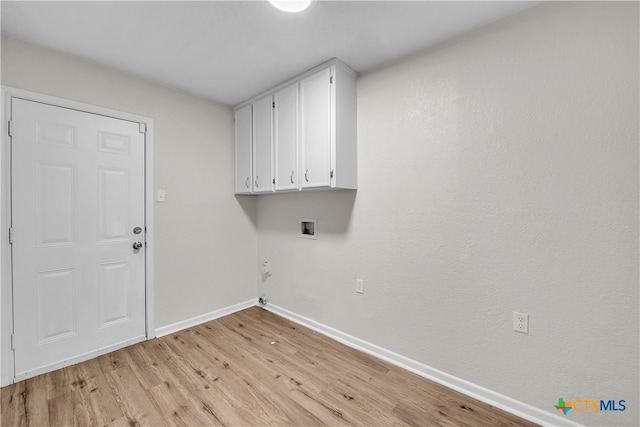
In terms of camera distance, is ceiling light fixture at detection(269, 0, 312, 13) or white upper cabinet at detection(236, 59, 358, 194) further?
white upper cabinet at detection(236, 59, 358, 194)

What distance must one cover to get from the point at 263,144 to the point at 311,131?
2.23 feet

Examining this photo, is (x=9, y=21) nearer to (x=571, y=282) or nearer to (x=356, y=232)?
(x=356, y=232)

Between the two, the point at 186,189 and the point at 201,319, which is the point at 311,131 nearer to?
the point at 186,189

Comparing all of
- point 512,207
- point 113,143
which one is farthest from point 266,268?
point 512,207

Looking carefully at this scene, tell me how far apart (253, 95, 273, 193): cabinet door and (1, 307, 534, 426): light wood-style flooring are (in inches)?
60.0

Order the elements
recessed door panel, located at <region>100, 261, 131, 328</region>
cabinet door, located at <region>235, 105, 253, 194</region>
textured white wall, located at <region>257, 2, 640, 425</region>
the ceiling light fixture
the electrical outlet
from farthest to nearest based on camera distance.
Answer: cabinet door, located at <region>235, 105, 253, 194</region>
recessed door panel, located at <region>100, 261, 131, 328</region>
the electrical outlet
the ceiling light fixture
textured white wall, located at <region>257, 2, 640, 425</region>

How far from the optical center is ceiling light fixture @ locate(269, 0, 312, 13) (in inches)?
57.6

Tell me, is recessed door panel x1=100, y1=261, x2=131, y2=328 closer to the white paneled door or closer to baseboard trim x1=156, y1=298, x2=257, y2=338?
the white paneled door

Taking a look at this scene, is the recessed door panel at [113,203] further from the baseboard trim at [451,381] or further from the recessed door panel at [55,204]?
the baseboard trim at [451,381]

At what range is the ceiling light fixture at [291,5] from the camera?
1463 millimetres

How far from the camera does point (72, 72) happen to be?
6.75 ft

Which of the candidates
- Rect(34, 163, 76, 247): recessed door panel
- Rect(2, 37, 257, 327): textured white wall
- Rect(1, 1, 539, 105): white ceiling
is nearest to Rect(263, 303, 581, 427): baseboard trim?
Rect(2, 37, 257, 327): textured white wall

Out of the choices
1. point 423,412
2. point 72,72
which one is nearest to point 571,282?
point 423,412

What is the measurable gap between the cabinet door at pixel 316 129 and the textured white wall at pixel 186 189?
1.20 meters
